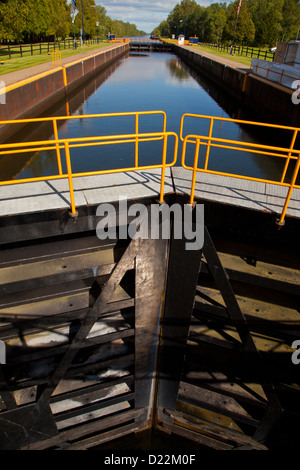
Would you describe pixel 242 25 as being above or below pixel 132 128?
above

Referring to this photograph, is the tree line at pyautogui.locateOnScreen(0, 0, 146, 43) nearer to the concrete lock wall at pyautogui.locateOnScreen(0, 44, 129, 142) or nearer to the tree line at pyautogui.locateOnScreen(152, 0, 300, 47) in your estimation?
the concrete lock wall at pyautogui.locateOnScreen(0, 44, 129, 142)

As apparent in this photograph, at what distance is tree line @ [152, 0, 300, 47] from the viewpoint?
147 ft

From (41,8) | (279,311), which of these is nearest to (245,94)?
(279,311)

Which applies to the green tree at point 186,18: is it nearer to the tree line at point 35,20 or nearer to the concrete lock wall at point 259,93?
the tree line at point 35,20

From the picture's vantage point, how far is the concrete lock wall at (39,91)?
13.9 m

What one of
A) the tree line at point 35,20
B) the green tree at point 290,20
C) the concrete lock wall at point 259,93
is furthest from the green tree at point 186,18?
the concrete lock wall at point 259,93

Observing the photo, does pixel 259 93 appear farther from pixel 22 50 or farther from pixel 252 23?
pixel 252 23

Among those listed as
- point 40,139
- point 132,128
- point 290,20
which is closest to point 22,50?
point 40,139

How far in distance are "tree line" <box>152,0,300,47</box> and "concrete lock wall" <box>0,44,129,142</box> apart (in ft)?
64.5

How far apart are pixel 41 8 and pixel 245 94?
27.0 m

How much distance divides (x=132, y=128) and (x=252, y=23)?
42.8 meters

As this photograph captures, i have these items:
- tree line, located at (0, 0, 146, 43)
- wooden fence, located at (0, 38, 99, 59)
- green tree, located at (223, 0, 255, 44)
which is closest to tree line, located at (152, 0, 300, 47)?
green tree, located at (223, 0, 255, 44)

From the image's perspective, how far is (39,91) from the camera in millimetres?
17953

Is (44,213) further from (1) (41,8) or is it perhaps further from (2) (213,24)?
(2) (213,24)
